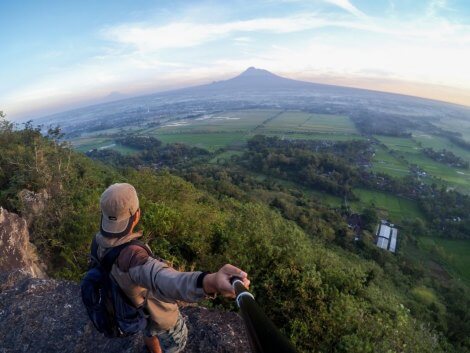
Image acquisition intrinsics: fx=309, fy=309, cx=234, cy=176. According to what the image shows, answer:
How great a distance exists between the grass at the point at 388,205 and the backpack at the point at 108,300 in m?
41.6

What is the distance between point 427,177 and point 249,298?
60233 millimetres

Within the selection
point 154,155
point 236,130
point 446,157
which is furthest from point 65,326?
point 236,130

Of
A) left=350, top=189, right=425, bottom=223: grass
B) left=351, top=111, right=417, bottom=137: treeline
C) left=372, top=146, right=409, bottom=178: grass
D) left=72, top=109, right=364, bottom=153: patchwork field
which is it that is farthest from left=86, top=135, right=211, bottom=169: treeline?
left=351, top=111, right=417, bottom=137: treeline

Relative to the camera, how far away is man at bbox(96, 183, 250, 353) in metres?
1.67

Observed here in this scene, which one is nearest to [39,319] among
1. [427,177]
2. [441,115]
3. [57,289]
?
[57,289]

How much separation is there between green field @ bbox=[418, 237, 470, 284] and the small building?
9.69 feet

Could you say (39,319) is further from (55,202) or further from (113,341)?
(55,202)

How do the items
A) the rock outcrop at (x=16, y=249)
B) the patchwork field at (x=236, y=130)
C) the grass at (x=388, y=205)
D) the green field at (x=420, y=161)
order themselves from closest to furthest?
1. the rock outcrop at (x=16, y=249)
2. the grass at (x=388, y=205)
3. the green field at (x=420, y=161)
4. the patchwork field at (x=236, y=130)

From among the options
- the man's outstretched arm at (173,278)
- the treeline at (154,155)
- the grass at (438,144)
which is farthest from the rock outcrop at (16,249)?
the grass at (438,144)

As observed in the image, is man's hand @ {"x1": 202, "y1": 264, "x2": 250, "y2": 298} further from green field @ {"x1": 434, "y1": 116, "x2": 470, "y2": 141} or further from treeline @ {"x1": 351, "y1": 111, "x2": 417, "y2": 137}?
green field @ {"x1": 434, "y1": 116, "x2": 470, "y2": 141}

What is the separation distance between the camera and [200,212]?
9562 millimetres

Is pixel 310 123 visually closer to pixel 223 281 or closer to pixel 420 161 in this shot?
pixel 420 161

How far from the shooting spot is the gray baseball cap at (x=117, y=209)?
7.22 ft

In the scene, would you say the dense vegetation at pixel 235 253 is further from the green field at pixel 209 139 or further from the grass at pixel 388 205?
the green field at pixel 209 139
